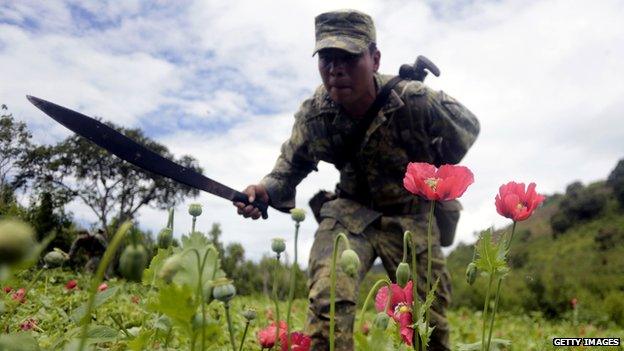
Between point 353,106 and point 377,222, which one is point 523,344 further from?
point 353,106

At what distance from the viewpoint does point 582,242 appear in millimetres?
36594

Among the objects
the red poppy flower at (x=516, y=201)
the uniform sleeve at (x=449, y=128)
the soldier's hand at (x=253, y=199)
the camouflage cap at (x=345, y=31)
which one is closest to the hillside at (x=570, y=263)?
the uniform sleeve at (x=449, y=128)

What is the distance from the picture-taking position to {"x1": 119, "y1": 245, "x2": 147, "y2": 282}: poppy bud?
0.89 m

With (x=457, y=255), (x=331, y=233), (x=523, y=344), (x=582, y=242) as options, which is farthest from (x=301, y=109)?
(x=457, y=255)

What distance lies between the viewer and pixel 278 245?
58.9 inches

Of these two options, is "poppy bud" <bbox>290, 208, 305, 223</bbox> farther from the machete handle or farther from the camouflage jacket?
the camouflage jacket

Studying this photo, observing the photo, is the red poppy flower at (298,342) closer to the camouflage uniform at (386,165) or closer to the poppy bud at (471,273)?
the poppy bud at (471,273)

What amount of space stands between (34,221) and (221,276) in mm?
1547

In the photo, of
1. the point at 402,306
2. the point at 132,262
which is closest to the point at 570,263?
the point at 402,306

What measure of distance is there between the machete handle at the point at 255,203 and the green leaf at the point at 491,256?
1706 millimetres

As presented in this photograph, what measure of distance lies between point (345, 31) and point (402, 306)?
222cm

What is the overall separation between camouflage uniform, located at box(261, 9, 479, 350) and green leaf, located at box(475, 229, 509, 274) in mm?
1880

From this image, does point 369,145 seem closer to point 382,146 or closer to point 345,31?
point 382,146

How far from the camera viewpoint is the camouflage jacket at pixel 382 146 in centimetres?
346
